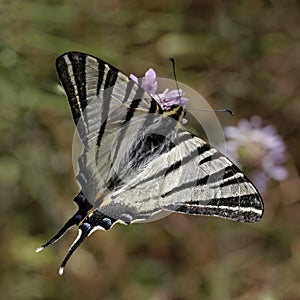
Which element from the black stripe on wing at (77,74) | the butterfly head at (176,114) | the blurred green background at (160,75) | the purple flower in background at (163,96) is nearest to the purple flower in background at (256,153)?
the blurred green background at (160,75)

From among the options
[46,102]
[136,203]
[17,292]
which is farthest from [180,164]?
[17,292]

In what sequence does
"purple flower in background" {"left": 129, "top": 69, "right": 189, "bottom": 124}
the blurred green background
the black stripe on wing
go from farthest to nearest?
the blurred green background → "purple flower in background" {"left": 129, "top": 69, "right": 189, "bottom": 124} → the black stripe on wing

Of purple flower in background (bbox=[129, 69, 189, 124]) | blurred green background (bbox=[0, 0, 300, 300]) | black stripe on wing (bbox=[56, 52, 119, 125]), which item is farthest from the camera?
blurred green background (bbox=[0, 0, 300, 300])

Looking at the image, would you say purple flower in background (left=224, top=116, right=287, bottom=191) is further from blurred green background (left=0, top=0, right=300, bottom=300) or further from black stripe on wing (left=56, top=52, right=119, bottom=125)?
black stripe on wing (left=56, top=52, right=119, bottom=125)

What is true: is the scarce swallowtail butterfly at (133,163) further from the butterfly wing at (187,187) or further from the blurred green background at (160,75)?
the blurred green background at (160,75)

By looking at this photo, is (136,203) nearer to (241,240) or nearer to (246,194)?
(246,194)

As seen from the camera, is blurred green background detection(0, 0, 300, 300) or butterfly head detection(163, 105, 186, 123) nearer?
butterfly head detection(163, 105, 186, 123)

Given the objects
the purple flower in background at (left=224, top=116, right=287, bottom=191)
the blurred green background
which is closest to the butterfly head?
the purple flower in background at (left=224, top=116, right=287, bottom=191)
